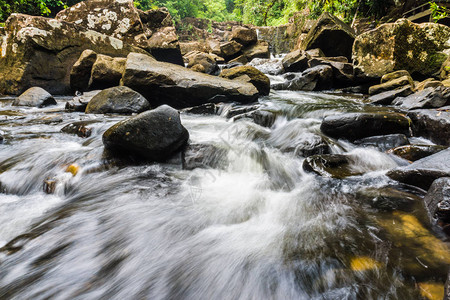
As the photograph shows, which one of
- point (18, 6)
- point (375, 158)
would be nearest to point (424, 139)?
point (375, 158)

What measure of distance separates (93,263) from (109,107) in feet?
14.0

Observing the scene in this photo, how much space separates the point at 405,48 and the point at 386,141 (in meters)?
5.93

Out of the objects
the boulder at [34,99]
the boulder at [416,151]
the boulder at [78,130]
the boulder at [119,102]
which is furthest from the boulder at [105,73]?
the boulder at [416,151]

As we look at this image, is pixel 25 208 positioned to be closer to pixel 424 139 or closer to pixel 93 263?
pixel 93 263

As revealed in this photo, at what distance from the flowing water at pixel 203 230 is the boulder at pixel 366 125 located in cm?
34

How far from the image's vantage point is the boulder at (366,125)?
3.57 m

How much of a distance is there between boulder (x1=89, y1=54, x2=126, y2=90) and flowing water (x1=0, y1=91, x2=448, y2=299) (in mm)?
3559

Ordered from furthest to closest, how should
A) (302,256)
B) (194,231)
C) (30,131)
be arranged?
(30,131), (194,231), (302,256)

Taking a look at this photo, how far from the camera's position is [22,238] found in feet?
6.13

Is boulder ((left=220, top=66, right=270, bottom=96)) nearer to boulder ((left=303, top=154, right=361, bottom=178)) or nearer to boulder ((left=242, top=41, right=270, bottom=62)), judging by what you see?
boulder ((left=303, top=154, right=361, bottom=178))

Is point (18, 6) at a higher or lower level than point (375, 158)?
higher

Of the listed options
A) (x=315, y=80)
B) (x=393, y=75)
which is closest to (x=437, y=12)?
(x=393, y=75)

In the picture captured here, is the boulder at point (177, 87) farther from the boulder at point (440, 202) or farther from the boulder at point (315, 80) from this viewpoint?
the boulder at point (440, 202)

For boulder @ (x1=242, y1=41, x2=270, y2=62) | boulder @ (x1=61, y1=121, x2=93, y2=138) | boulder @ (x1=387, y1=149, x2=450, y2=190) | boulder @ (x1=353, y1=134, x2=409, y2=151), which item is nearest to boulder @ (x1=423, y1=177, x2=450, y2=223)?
boulder @ (x1=387, y1=149, x2=450, y2=190)
